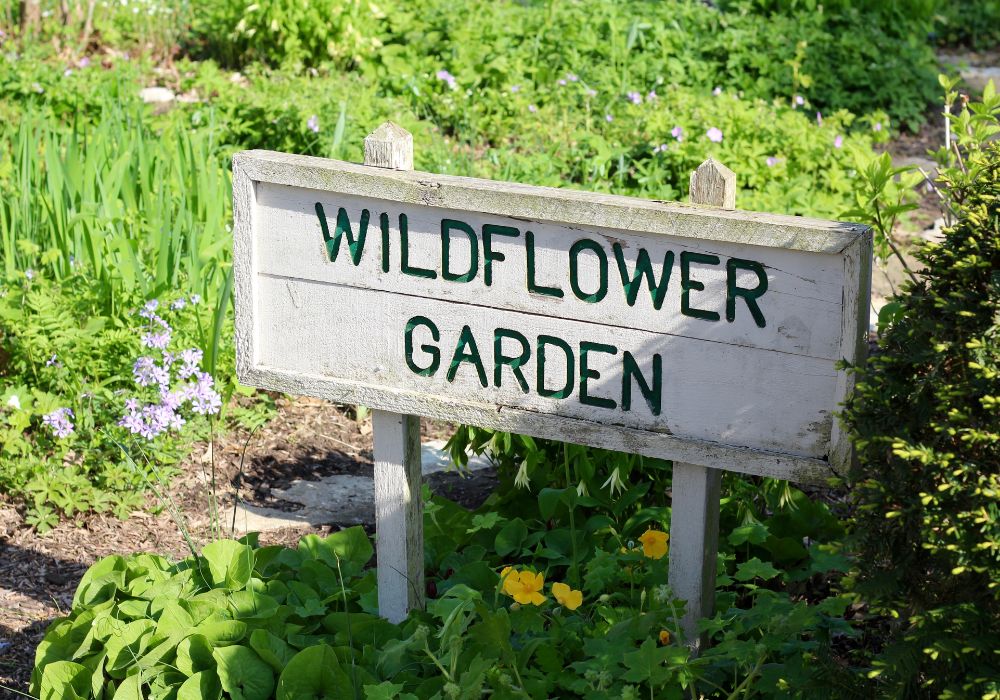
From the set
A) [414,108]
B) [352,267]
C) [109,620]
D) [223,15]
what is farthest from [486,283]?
[223,15]

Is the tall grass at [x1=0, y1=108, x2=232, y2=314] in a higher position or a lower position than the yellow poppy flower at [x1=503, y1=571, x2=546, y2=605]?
higher

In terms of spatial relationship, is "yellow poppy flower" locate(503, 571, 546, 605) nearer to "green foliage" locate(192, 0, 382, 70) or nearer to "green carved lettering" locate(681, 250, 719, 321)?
"green carved lettering" locate(681, 250, 719, 321)

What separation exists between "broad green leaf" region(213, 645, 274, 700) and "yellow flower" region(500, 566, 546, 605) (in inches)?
19.4

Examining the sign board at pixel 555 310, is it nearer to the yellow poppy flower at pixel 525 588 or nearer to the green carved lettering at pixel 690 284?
the green carved lettering at pixel 690 284

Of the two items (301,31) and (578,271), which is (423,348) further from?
(301,31)

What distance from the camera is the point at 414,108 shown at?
19.3ft

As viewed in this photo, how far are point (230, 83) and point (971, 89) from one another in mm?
4544

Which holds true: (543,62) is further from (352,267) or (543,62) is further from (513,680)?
(513,680)

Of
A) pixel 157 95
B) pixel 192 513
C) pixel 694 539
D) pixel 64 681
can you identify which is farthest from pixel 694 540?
pixel 157 95

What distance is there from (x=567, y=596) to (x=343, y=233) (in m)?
0.85

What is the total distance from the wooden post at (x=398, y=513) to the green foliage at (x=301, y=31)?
437 centimetres

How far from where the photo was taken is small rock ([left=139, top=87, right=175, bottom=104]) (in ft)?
20.7

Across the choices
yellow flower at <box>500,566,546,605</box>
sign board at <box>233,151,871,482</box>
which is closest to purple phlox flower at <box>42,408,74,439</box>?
sign board at <box>233,151,871,482</box>

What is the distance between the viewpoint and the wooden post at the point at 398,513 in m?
2.41
